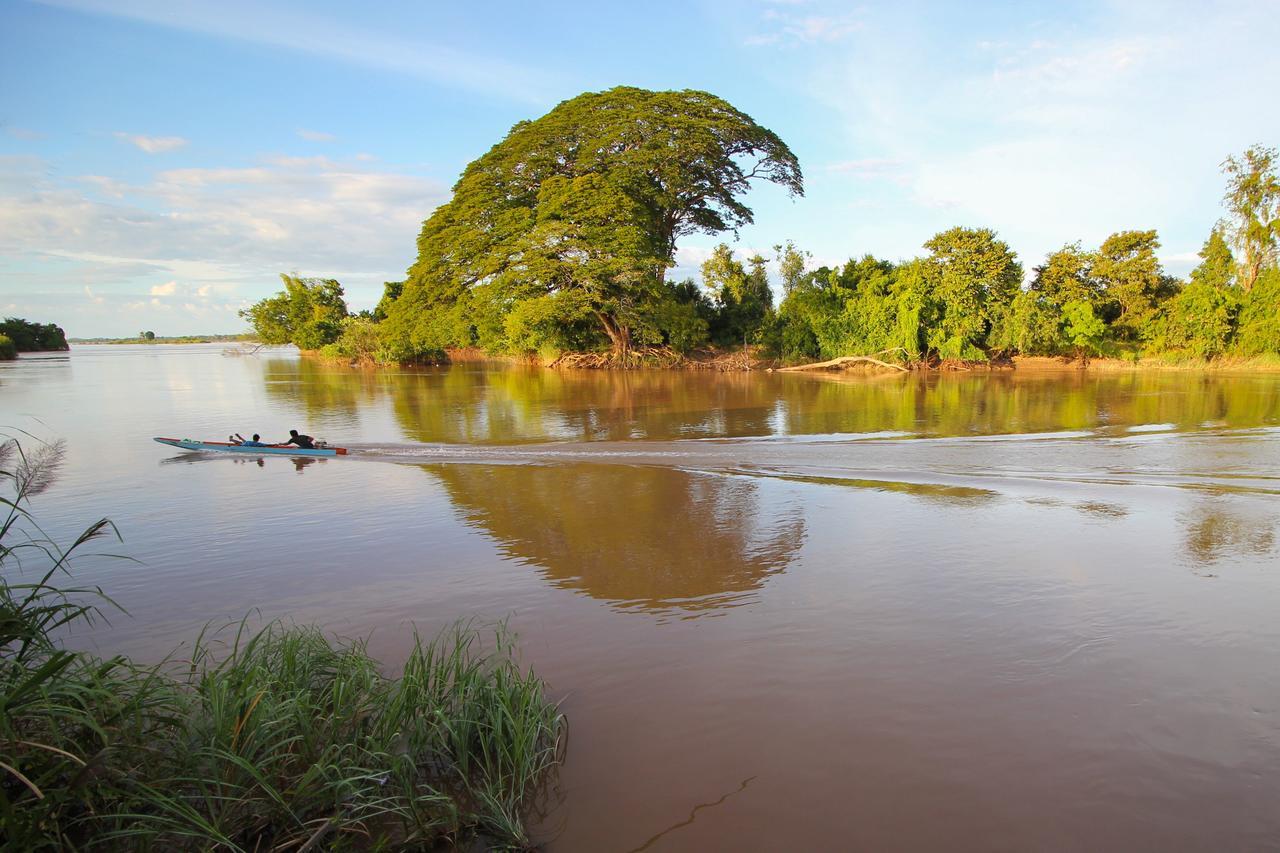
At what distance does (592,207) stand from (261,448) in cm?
2439

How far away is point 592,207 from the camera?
34344mm

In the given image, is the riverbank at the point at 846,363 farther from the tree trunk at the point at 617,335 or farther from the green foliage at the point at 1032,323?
the green foliage at the point at 1032,323

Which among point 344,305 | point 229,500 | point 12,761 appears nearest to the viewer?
point 12,761

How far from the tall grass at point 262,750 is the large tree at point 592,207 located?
31589mm

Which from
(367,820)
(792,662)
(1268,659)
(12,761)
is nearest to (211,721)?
(367,820)

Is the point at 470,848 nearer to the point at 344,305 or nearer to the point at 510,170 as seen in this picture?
the point at 510,170

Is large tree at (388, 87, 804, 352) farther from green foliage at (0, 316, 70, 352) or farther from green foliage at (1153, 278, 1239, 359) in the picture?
green foliage at (0, 316, 70, 352)

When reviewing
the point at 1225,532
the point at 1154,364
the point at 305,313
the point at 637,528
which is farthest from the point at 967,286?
the point at 305,313

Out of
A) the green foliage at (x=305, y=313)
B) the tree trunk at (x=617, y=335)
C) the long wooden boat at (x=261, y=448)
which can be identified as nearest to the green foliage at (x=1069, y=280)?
the tree trunk at (x=617, y=335)

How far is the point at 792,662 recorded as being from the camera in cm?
512

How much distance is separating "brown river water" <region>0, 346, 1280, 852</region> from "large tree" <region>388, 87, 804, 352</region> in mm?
21659

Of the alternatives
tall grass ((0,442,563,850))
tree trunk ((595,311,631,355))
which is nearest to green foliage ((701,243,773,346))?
tree trunk ((595,311,631,355))

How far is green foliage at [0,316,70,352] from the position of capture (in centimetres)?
6712

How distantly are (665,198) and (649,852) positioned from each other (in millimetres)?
36282
